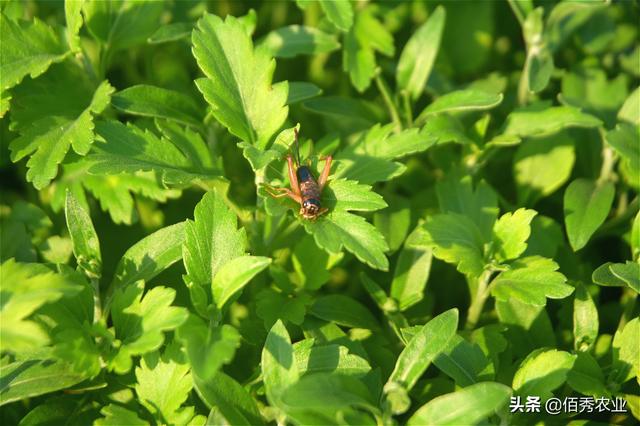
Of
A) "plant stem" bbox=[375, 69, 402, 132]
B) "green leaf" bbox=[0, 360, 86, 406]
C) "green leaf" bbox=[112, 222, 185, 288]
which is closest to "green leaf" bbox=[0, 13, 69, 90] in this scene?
"green leaf" bbox=[112, 222, 185, 288]

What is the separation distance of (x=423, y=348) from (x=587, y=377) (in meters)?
0.61

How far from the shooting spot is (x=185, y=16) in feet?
9.92

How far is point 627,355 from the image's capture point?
7.36 ft

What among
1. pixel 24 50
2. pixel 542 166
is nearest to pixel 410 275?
pixel 542 166

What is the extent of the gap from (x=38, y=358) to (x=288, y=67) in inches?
77.9

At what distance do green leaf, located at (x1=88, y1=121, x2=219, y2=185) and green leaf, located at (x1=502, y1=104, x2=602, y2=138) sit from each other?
1.18 metres

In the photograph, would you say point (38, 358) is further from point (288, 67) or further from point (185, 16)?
point (288, 67)

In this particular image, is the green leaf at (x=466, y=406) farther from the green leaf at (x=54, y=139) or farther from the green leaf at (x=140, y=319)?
the green leaf at (x=54, y=139)

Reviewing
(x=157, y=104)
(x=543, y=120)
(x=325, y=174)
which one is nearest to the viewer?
(x=325, y=174)

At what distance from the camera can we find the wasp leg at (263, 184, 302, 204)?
7.12 ft

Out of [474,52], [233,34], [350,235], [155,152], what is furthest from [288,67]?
[350,235]

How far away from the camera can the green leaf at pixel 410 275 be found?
8.06 ft

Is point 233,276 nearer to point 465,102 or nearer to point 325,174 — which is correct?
point 325,174

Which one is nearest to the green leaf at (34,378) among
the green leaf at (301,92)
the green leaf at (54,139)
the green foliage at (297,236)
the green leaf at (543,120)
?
the green foliage at (297,236)
